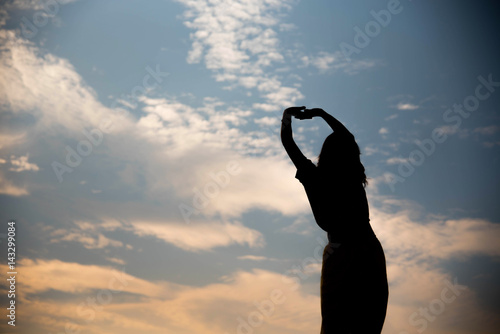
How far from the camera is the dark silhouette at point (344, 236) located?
10.2ft

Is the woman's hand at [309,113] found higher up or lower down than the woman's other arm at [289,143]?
higher up

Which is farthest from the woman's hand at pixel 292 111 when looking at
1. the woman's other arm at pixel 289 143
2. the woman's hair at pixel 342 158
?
the woman's hair at pixel 342 158

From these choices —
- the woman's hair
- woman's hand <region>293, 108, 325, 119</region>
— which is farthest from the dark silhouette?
woman's hand <region>293, 108, 325, 119</region>

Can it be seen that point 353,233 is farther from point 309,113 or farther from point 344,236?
point 309,113

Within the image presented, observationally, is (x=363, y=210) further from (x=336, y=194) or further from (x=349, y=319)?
(x=349, y=319)

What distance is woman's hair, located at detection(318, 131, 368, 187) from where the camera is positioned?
3.42 m

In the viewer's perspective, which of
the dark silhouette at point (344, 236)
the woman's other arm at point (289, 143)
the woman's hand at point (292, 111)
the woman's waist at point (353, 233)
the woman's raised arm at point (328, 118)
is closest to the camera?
the dark silhouette at point (344, 236)

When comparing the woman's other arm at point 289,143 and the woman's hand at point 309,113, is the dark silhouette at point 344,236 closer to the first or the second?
the woman's other arm at point 289,143

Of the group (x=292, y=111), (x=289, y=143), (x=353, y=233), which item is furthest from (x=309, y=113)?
(x=353, y=233)

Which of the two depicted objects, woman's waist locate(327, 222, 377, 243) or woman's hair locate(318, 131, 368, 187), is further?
woman's hair locate(318, 131, 368, 187)

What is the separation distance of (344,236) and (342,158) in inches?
25.5

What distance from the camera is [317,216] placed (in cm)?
338

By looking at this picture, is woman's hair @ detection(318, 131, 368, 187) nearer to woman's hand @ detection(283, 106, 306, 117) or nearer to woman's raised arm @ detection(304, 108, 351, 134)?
woman's raised arm @ detection(304, 108, 351, 134)

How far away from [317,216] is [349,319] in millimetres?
809
